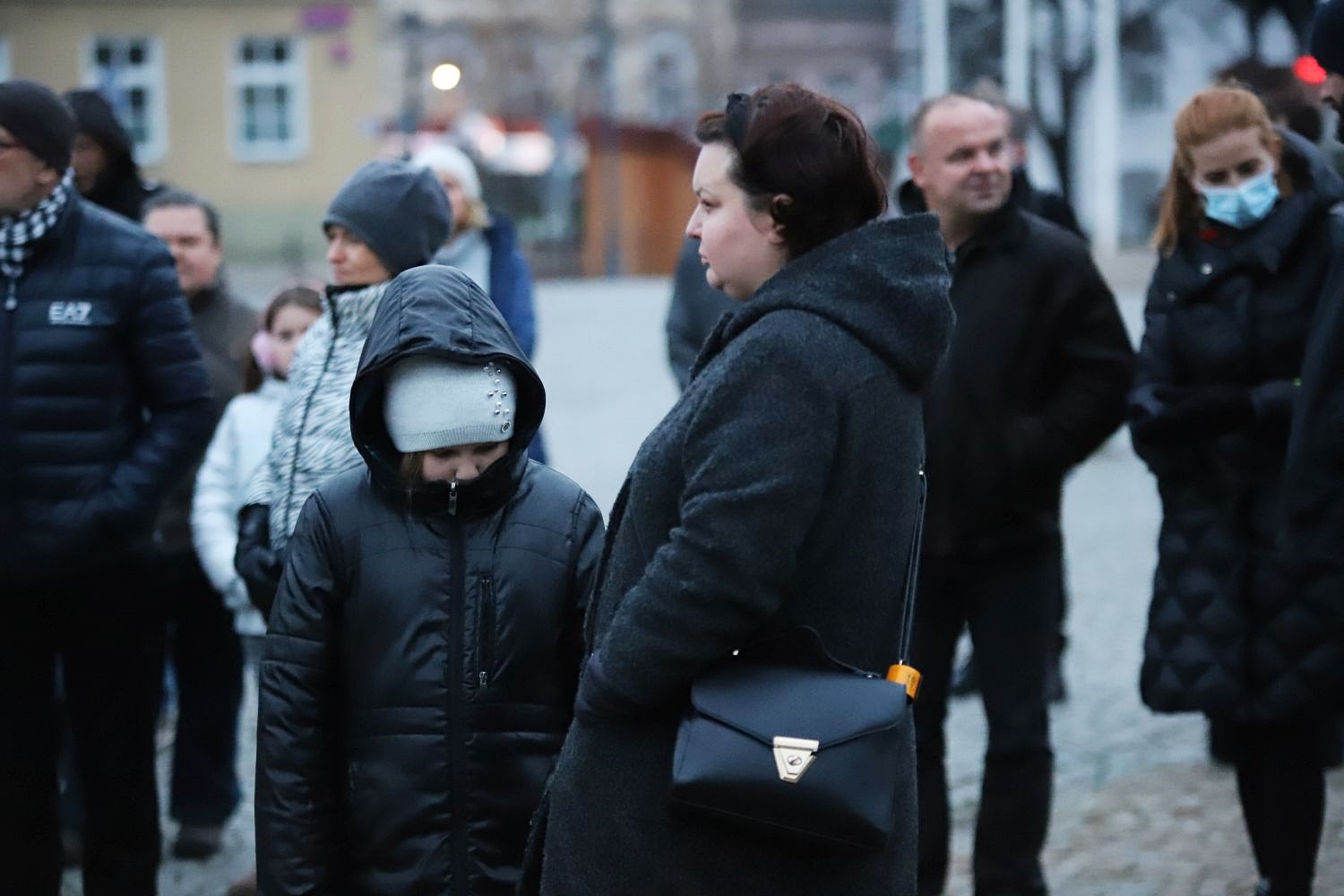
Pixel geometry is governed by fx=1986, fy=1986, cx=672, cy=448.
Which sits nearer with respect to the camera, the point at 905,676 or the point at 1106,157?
the point at 905,676

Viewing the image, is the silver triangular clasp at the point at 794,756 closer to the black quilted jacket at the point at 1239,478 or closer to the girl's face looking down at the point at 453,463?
the girl's face looking down at the point at 453,463

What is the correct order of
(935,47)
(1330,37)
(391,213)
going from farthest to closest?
(935,47)
(391,213)
(1330,37)

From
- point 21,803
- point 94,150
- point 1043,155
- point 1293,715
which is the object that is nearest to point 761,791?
point 1293,715

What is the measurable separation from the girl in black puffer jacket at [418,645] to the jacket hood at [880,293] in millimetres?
804

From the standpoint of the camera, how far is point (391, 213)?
178 inches

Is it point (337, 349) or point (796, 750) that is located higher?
point (337, 349)

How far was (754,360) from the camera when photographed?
284 cm

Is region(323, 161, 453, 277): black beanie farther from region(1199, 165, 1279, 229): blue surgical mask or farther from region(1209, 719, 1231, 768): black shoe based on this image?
region(1209, 719, 1231, 768): black shoe

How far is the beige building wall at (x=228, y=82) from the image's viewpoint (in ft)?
128

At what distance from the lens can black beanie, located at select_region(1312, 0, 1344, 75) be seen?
158 inches

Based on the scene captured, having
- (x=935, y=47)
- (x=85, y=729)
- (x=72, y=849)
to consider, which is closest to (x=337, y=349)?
(x=85, y=729)

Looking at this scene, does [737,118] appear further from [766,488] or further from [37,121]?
[37,121]

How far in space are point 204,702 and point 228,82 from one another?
116ft

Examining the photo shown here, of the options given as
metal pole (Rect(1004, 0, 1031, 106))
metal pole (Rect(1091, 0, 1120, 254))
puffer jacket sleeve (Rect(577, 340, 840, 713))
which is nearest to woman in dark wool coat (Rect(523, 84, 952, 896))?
puffer jacket sleeve (Rect(577, 340, 840, 713))
